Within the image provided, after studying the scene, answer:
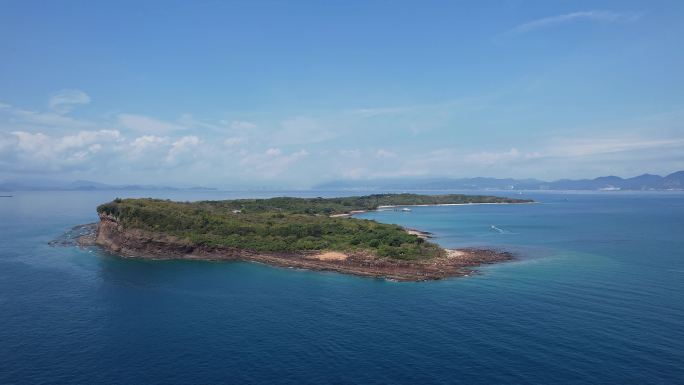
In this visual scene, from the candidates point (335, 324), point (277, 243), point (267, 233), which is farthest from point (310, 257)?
point (335, 324)

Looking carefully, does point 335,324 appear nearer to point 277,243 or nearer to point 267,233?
point 277,243

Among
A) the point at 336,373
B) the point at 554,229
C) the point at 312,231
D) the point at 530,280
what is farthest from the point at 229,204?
the point at 336,373

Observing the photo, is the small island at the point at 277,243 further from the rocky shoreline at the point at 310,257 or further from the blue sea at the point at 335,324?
the blue sea at the point at 335,324

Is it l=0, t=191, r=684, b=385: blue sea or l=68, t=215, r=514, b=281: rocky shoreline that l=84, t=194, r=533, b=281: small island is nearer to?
l=68, t=215, r=514, b=281: rocky shoreline

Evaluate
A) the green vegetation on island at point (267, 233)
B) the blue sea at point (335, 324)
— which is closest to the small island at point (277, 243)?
the green vegetation on island at point (267, 233)

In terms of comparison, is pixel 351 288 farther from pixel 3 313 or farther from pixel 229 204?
pixel 229 204

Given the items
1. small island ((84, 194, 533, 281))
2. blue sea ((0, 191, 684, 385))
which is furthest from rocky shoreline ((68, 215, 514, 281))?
blue sea ((0, 191, 684, 385))
